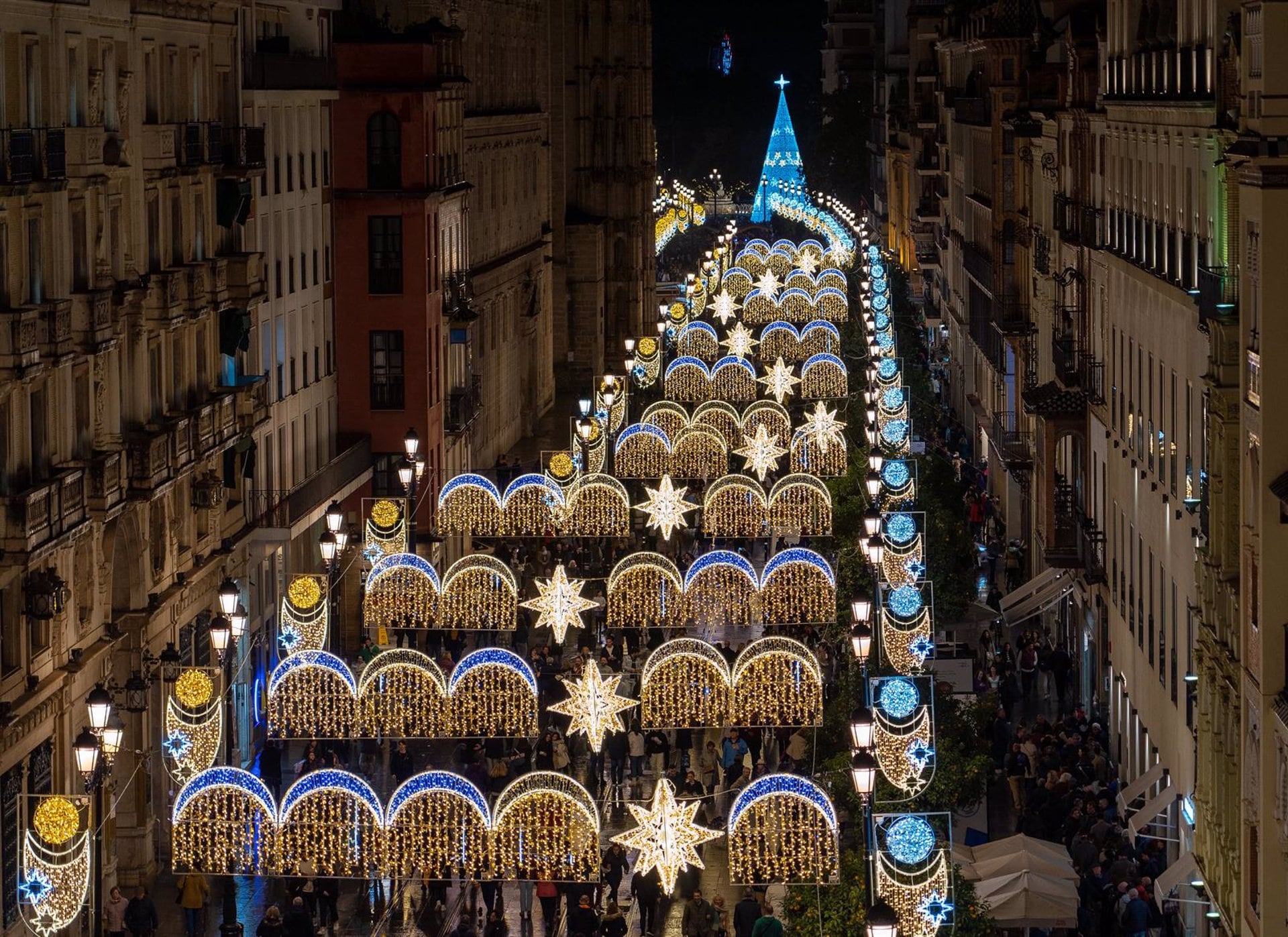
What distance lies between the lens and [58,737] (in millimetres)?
38719

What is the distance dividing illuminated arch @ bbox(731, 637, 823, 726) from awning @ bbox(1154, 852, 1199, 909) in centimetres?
850

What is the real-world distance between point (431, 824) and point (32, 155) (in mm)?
10845

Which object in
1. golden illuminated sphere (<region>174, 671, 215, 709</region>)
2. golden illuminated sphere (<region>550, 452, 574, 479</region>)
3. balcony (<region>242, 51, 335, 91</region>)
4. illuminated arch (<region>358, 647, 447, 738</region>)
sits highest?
balcony (<region>242, 51, 335, 91</region>)

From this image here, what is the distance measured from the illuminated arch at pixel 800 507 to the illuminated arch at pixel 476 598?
9.66 metres

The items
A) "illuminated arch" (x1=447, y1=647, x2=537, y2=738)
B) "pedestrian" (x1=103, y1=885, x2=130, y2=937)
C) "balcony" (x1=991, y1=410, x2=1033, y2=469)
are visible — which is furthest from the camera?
"balcony" (x1=991, y1=410, x2=1033, y2=469)

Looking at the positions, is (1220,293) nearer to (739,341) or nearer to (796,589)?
(796,589)

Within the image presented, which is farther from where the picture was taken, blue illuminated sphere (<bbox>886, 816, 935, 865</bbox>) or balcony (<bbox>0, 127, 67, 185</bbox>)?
balcony (<bbox>0, 127, 67, 185</bbox>)

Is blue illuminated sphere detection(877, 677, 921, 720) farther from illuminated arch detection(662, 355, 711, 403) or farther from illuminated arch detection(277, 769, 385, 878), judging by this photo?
illuminated arch detection(662, 355, 711, 403)

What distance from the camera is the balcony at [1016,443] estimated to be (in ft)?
222

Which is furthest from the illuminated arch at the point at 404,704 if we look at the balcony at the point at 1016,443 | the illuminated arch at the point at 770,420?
the illuminated arch at the point at 770,420

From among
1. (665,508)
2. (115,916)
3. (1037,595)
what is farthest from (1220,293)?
(665,508)

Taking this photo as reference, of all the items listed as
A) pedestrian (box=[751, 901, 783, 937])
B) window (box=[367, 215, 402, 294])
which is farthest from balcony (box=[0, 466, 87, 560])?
window (box=[367, 215, 402, 294])

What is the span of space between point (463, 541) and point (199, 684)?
33.0 meters

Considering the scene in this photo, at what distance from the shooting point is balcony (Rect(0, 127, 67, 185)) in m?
36.1
